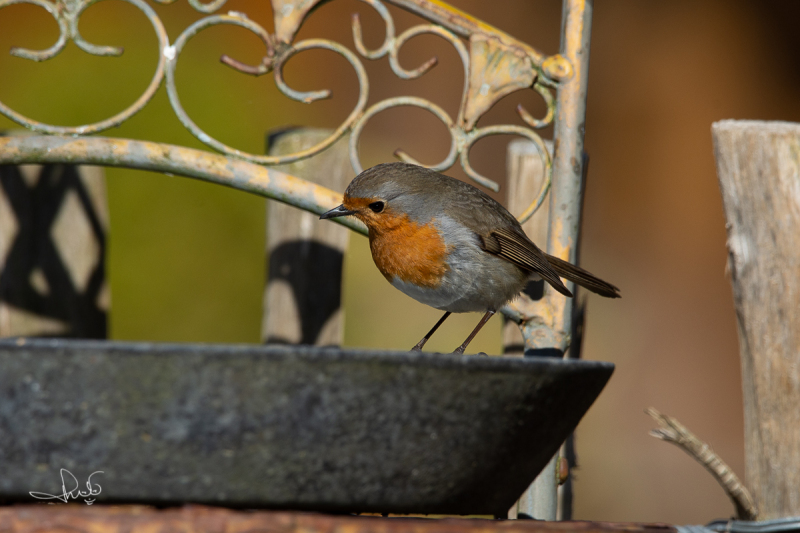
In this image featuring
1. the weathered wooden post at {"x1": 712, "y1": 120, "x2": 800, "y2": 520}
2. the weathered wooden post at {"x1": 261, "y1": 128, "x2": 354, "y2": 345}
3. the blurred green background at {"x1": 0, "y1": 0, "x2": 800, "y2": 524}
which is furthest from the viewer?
the blurred green background at {"x1": 0, "y1": 0, "x2": 800, "y2": 524}

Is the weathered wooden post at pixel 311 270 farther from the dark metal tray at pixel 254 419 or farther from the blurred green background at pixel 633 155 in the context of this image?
the blurred green background at pixel 633 155

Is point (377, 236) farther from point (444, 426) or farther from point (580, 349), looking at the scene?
point (444, 426)

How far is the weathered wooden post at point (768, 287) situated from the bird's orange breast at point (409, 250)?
760 millimetres

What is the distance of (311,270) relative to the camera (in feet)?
9.20

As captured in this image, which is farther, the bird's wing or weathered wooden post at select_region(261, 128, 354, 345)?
weathered wooden post at select_region(261, 128, 354, 345)

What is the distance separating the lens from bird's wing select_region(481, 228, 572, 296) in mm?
2244

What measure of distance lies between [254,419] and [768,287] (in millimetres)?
1519

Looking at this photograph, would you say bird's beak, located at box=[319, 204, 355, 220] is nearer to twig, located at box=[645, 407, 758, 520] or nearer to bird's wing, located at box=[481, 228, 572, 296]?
bird's wing, located at box=[481, 228, 572, 296]

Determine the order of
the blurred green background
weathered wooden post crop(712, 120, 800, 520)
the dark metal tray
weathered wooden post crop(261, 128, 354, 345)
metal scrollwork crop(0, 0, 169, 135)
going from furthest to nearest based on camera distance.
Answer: the blurred green background, weathered wooden post crop(261, 128, 354, 345), metal scrollwork crop(0, 0, 169, 135), weathered wooden post crop(712, 120, 800, 520), the dark metal tray

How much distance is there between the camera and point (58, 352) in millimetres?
1085

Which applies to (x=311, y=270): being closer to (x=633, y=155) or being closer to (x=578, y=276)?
(x=578, y=276)

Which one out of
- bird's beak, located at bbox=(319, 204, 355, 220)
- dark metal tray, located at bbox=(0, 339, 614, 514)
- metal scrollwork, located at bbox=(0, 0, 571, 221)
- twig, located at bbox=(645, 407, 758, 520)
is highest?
metal scrollwork, located at bbox=(0, 0, 571, 221)

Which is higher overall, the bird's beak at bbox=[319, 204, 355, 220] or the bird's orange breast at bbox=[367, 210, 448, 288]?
the bird's beak at bbox=[319, 204, 355, 220]

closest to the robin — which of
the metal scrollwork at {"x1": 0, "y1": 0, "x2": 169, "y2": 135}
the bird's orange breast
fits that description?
the bird's orange breast
